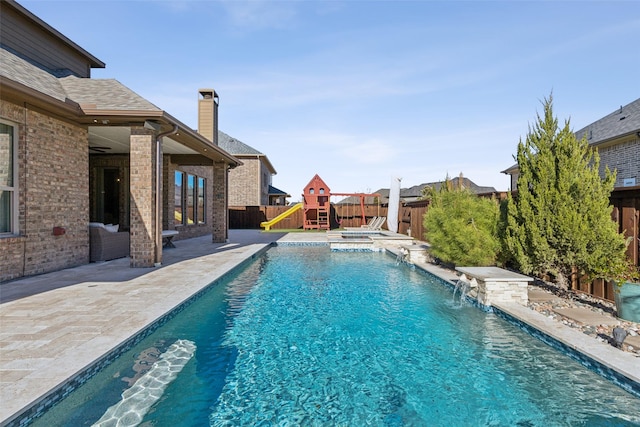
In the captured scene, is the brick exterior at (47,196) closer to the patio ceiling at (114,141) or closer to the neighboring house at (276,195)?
the patio ceiling at (114,141)

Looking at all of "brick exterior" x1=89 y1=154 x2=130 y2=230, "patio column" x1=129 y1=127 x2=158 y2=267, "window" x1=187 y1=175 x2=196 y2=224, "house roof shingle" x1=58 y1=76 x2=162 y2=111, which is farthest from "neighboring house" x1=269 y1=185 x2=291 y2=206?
"patio column" x1=129 y1=127 x2=158 y2=267

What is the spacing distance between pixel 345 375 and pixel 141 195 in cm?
668

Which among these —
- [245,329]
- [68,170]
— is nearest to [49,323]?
[245,329]

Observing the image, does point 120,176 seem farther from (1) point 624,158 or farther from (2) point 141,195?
(1) point 624,158

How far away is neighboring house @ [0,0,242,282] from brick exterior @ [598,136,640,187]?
1513cm

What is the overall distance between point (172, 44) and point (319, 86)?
707 centimetres

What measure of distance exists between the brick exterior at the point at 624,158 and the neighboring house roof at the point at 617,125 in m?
0.47

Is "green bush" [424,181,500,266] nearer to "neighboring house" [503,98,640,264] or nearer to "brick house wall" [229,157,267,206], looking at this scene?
"neighboring house" [503,98,640,264]

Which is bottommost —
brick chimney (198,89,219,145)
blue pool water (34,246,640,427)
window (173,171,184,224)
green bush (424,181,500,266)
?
blue pool water (34,246,640,427)

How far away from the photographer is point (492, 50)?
12.3 meters

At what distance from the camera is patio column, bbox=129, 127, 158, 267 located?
8.17 metres

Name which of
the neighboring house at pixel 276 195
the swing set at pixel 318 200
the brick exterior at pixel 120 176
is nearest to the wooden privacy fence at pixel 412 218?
the swing set at pixel 318 200

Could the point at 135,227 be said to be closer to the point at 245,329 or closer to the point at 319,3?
the point at 245,329

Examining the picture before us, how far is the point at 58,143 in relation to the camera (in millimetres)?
7730
